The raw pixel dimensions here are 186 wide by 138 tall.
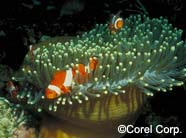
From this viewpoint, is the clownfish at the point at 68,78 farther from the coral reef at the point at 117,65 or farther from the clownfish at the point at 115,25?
the clownfish at the point at 115,25

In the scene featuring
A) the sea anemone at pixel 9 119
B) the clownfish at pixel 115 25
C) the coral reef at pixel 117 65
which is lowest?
the sea anemone at pixel 9 119

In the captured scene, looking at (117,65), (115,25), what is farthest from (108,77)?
(115,25)

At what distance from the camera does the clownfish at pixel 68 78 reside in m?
2.59

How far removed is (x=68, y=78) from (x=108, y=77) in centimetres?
45

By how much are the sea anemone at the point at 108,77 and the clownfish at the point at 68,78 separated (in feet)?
0.17

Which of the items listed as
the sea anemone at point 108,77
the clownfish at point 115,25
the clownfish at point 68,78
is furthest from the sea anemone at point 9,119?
the clownfish at point 115,25

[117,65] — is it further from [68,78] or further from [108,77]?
[68,78]

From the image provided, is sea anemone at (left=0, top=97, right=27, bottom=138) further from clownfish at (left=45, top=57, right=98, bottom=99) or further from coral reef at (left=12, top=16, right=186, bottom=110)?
clownfish at (left=45, top=57, right=98, bottom=99)

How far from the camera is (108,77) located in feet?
9.70

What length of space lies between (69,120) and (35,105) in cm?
38

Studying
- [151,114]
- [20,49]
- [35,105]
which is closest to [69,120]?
[35,105]

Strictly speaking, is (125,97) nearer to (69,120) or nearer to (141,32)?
(69,120)

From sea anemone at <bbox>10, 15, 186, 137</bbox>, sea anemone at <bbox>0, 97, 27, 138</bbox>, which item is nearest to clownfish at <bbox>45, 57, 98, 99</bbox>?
sea anemone at <bbox>10, 15, 186, 137</bbox>

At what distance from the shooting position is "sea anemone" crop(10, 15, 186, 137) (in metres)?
2.92
